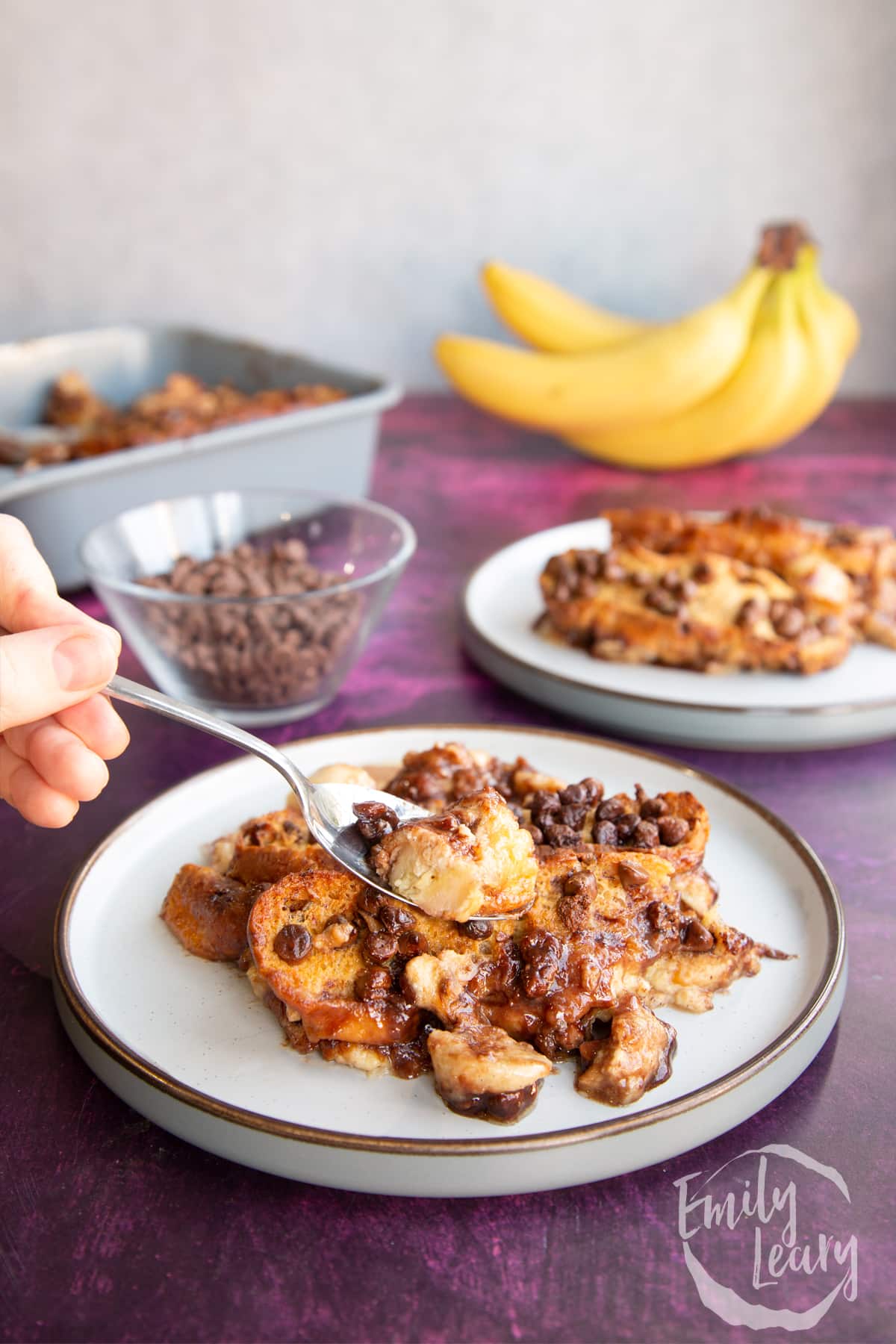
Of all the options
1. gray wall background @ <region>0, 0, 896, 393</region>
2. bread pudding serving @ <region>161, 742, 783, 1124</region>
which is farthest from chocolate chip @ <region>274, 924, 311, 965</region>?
gray wall background @ <region>0, 0, 896, 393</region>

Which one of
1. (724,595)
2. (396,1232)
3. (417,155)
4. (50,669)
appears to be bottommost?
(396,1232)

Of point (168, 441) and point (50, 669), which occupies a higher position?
point (50, 669)

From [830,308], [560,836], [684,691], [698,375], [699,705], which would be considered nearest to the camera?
[560,836]

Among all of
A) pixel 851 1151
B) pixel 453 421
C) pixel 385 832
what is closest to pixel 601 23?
pixel 453 421

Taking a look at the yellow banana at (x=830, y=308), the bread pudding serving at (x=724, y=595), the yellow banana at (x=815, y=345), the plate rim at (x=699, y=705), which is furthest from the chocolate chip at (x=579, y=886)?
the yellow banana at (x=830, y=308)

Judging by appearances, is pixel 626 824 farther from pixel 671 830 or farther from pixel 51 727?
pixel 51 727

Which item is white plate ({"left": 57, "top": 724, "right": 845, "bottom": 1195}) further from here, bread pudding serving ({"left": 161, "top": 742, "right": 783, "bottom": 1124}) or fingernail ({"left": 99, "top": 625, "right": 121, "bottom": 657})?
fingernail ({"left": 99, "top": 625, "right": 121, "bottom": 657})

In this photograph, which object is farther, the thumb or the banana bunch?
the banana bunch

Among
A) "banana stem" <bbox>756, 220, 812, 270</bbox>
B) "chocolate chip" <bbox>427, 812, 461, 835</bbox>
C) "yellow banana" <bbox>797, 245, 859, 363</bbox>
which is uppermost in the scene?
"banana stem" <bbox>756, 220, 812, 270</bbox>

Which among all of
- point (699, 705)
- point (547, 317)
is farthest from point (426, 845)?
point (547, 317)
